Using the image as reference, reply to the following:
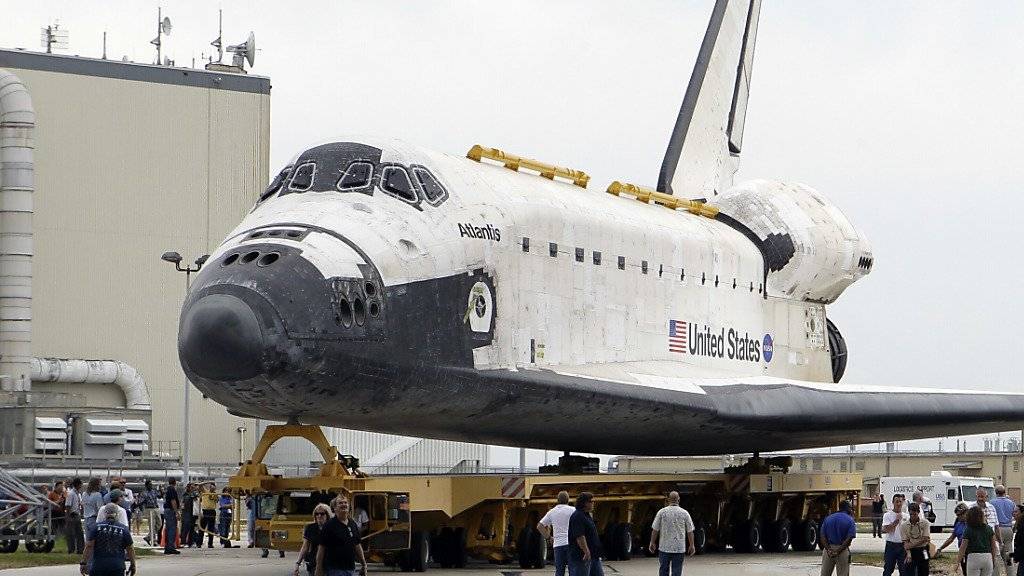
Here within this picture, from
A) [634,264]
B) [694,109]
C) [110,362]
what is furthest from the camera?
[110,362]

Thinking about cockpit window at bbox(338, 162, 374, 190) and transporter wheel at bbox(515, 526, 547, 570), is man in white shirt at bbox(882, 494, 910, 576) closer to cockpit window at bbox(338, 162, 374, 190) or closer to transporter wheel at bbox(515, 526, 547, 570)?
transporter wheel at bbox(515, 526, 547, 570)

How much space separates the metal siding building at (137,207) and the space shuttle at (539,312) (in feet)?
53.2

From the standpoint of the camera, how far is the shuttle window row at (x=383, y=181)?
1294 centimetres

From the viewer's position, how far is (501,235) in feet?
44.7

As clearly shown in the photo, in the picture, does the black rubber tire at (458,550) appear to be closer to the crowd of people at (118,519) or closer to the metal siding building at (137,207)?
the crowd of people at (118,519)

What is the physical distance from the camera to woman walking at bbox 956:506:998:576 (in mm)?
12102

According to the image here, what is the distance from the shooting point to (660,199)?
17781 millimetres

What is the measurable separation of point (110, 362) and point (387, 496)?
77.8ft

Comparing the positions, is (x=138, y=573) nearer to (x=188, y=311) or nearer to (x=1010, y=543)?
(x=188, y=311)

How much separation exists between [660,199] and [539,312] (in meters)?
4.14

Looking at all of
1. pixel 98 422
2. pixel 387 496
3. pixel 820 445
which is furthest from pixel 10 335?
pixel 387 496

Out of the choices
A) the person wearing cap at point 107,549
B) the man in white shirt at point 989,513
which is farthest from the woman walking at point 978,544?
the person wearing cap at point 107,549

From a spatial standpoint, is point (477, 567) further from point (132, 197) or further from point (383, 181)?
point (132, 197)

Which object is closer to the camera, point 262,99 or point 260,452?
point 260,452
